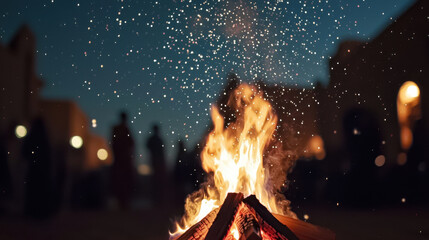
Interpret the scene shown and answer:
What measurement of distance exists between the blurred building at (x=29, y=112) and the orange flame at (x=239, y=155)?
1.08 metres

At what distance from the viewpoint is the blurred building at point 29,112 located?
3.53m

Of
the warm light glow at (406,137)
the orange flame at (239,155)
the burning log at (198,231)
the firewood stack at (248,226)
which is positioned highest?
the warm light glow at (406,137)

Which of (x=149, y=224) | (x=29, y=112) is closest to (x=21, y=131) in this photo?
(x=29, y=112)

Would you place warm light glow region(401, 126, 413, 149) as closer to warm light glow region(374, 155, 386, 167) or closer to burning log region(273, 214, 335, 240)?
warm light glow region(374, 155, 386, 167)

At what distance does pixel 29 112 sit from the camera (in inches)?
146

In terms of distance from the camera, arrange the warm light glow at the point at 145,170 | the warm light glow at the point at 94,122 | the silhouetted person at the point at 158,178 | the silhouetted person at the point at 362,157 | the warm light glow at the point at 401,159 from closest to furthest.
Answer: the warm light glow at the point at 94,122 < the warm light glow at the point at 145,170 < the silhouetted person at the point at 158,178 < the silhouetted person at the point at 362,157 < the warm light glow at the point at 401,159

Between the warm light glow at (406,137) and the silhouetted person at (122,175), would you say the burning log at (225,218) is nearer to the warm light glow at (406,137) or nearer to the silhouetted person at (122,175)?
the silhouetted person at (122,175)

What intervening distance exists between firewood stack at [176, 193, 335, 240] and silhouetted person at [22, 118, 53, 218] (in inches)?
107

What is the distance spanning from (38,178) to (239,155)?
110 inches

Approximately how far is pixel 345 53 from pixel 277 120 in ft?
2.98

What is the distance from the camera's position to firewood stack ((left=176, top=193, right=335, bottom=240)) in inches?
70.2

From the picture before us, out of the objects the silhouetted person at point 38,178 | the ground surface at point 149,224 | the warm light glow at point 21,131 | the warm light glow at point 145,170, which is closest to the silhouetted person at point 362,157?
the ground surface at point 149,224

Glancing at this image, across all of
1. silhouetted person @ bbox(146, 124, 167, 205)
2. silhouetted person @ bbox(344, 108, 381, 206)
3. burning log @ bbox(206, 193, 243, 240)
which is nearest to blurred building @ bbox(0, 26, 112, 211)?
silhouetted person @ bbox(146, 124, 167, 205)

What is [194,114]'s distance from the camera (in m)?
2.95
